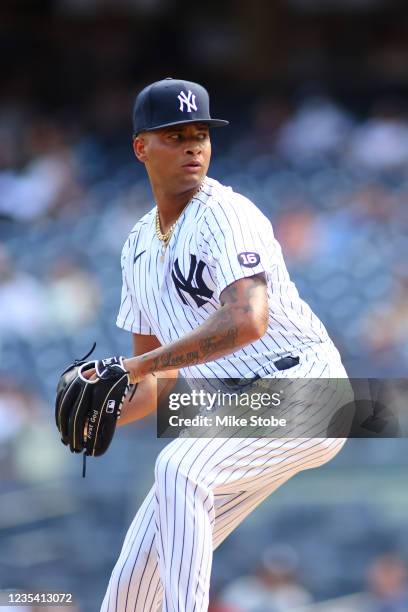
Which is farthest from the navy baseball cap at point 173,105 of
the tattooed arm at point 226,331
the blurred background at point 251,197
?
the blurred background at point 251,197

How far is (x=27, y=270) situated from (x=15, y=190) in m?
0.47

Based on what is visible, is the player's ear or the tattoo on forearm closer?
the tattoo on forearm

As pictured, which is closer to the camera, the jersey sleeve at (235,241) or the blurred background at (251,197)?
the jersey sleeve at (235,241)

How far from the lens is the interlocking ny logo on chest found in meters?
1.97

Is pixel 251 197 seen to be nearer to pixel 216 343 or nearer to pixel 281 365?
pixel 281 365

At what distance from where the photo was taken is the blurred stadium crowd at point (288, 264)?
3.96 m

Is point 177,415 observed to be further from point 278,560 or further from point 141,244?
point 278,560

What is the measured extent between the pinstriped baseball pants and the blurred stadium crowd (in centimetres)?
188

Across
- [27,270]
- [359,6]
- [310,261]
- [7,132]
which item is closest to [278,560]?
[310,261]

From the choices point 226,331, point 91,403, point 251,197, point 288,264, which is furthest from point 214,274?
point 251,197

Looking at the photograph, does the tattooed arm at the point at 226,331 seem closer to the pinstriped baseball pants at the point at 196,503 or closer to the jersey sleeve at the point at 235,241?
the jersey sleeve at the point at 235,241

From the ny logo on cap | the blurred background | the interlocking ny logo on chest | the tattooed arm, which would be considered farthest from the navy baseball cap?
the blurred background

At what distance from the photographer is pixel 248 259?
72.2 inches

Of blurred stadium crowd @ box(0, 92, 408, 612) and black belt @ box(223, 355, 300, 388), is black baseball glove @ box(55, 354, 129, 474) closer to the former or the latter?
black belt @ box(223, 355, 300, 388)
